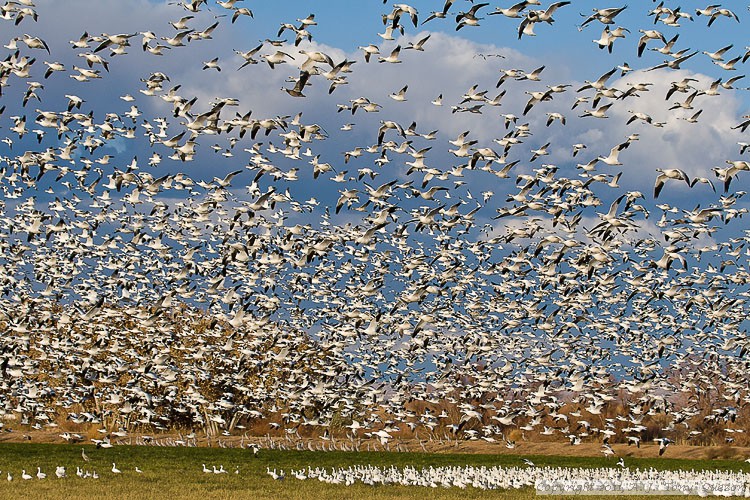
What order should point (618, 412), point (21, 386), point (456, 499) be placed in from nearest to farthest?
point (456, 499)
point (21, 386)
point (618, 412)

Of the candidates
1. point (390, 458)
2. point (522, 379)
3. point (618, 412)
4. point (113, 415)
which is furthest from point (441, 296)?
point (113, 415)

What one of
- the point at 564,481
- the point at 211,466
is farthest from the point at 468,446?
the point at 564,481

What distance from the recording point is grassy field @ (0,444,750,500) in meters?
31.3

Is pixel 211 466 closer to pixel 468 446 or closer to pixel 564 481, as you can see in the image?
pixel 564 481

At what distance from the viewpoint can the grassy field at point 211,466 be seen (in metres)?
31.3

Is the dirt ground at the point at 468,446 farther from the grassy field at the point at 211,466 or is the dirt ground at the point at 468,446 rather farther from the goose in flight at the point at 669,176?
the goose in flight at the point at 669,176

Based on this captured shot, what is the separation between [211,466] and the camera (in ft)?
134

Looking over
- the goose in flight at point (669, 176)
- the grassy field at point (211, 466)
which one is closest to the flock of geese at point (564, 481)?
the grassy field at point (211, 466)

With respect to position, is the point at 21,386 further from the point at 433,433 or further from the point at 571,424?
A: the point at 571,424

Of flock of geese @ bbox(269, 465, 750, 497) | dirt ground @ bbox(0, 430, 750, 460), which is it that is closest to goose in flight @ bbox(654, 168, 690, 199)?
flock of geese @ bbox(269, 465, 750, 497)

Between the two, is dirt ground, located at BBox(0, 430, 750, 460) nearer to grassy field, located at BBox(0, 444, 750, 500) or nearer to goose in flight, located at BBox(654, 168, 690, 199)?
grassy field, located at BBox(0, 444, 750, 500)

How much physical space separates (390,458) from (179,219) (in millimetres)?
15773

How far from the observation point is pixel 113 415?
62.8 meters

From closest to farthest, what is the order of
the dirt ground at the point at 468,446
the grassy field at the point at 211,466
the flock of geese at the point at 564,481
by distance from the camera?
1. the grassy field at the point at 211,466
2. the flock of geese at the point at 564,481
3. the dirt ground at the point at 468,446
